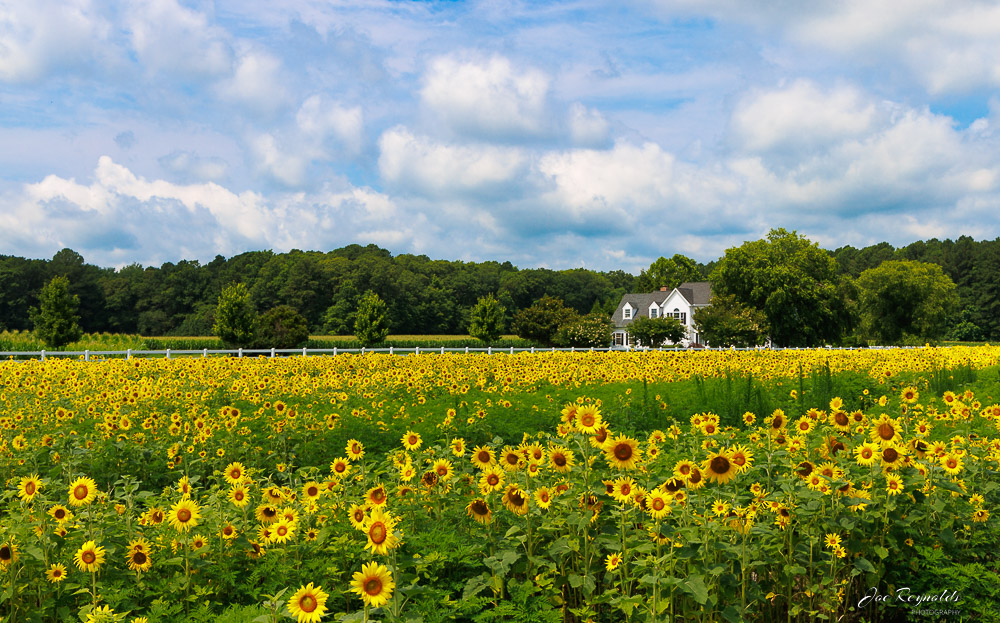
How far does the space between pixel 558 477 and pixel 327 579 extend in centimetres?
153

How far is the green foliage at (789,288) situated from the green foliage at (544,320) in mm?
14530

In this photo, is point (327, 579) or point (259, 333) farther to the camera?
point (259, 333)

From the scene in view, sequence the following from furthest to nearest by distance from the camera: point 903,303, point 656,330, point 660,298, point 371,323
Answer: point 660,298 < point 903,303 < point 371,323 < point 656,330

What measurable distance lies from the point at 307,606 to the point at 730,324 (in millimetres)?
51392

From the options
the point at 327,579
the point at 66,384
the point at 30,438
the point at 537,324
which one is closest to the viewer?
the point at 327,579

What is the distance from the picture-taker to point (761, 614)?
4.25 metres

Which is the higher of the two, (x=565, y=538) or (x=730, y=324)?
(x=730, y=324)

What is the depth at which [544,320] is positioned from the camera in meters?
61.6

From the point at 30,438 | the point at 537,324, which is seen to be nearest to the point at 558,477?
the point at 30,438

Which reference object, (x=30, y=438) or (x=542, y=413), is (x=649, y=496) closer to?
(x=542, y=413)

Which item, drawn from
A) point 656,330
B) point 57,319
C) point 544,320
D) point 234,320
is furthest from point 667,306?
point 57,319

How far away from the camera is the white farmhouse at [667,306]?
3073 inches

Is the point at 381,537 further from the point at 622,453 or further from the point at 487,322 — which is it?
the point at 487,322

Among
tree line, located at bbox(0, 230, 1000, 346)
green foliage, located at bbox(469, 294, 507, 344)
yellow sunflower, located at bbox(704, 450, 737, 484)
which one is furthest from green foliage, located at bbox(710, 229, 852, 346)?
yellow sunflower, located at bbox(704, 450, 737, 484)
